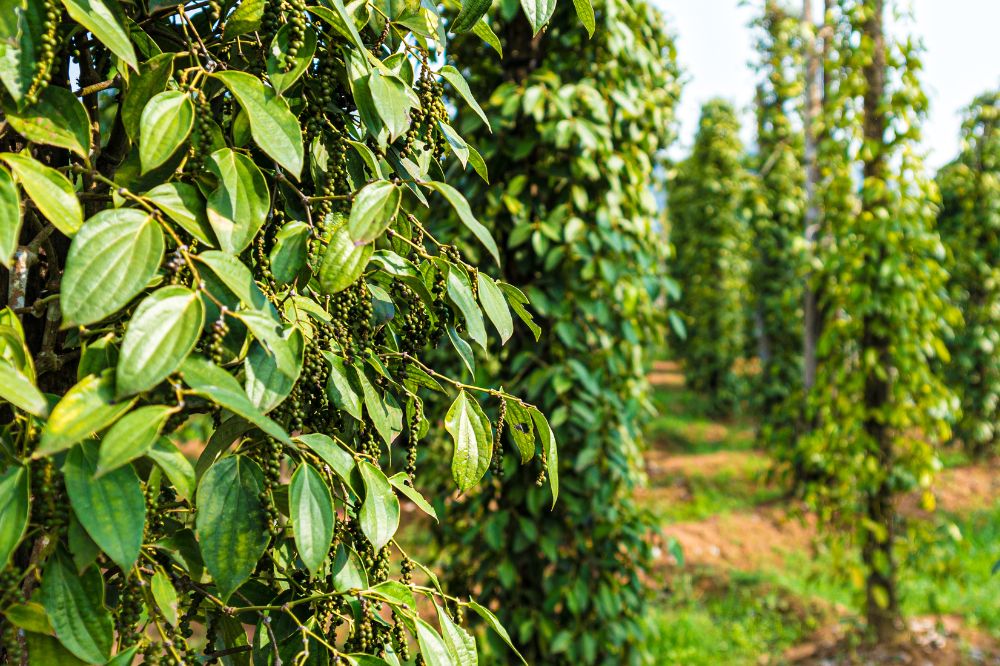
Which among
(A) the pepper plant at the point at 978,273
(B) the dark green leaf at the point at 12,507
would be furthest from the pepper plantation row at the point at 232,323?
(A) the pepper plant at the point at 978,273

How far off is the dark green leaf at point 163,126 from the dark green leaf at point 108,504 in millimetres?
231

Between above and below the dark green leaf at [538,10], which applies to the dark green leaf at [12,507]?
below

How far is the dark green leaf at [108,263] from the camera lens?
0.57 m

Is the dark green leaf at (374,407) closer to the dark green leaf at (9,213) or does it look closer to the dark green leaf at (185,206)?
the dark green leaf at (185,206)

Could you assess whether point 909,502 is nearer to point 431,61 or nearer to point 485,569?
point 485,569

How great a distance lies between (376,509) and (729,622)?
3839 millimetres

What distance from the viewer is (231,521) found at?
2.17ft

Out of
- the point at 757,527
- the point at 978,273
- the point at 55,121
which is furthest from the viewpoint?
the point at 978,273

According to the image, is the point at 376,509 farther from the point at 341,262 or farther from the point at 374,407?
the point at 341,262

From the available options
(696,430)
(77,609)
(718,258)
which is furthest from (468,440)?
(718,258)

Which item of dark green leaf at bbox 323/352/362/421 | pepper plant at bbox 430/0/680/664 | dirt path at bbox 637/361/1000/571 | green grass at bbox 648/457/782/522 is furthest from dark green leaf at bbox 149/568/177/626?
green grass at bbox 648/457/782/522

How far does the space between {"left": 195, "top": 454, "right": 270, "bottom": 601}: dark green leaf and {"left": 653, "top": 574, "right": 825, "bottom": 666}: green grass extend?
326 centimetres

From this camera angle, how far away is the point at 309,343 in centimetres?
73

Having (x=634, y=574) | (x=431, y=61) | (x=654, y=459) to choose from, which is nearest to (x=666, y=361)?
(x=654, y=459)
